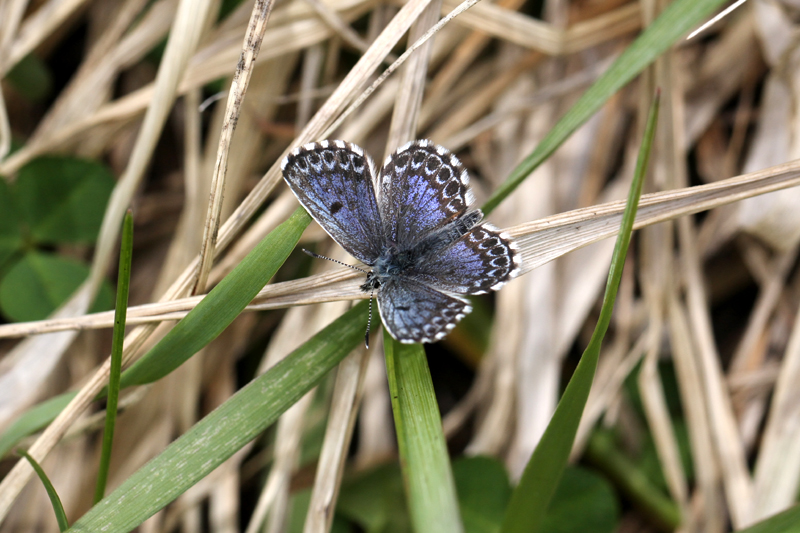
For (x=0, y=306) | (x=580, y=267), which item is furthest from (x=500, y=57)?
(x=0, y=306)

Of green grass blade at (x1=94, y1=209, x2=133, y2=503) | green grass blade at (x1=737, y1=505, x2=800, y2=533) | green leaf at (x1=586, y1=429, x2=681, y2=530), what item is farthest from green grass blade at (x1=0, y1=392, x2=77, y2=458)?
green leaf at (x1=586, y1=429, x2=681, y2=530)

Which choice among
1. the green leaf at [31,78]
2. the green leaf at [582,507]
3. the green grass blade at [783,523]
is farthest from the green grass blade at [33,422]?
the green grass blade at [783,523]

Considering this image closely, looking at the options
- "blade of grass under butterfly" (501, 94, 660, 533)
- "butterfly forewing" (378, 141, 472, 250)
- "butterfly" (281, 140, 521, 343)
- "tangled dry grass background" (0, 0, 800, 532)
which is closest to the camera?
"blade of grass under butterfly" (501, 94, 660, 533)

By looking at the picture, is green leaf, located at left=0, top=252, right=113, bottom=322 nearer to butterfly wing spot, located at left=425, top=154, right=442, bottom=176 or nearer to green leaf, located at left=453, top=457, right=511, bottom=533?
butterfly wing spot, located at left=425, top=154, right=442, bottom=176

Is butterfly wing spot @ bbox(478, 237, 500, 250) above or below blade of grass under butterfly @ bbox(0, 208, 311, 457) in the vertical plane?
below

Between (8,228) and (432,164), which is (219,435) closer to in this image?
(432,164)
